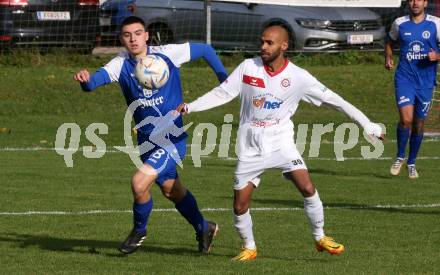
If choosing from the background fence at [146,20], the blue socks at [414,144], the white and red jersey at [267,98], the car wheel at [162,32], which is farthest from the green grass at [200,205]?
the car wheel at [162,32]

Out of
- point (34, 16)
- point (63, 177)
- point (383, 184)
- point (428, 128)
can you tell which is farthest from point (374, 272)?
point (34, 16)

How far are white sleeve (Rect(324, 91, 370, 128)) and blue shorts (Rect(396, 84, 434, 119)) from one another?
5.83m

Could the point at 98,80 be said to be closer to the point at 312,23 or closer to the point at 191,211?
the point at 191,211

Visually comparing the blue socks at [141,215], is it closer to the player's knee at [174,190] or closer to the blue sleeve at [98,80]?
the player's knee at [174,190]

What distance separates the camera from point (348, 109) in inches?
341

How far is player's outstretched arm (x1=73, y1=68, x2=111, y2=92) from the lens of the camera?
29.6 ft

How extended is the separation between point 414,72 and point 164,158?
6.15 meters

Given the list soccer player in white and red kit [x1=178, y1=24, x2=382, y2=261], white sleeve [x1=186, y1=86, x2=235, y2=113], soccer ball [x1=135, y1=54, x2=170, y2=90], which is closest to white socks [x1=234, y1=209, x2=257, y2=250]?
soccer player in white and red kit [x1=178, y1=24, x2=382, y2=261]

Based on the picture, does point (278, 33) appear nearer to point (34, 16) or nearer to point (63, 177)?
point (63, 177)

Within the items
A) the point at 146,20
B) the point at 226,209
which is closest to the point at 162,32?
the point at 146,20

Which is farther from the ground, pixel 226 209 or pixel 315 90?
pixel 315 90

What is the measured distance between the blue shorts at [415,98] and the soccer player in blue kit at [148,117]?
5424mm

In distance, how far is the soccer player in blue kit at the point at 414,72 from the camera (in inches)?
567

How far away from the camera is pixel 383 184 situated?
13.6 metres
